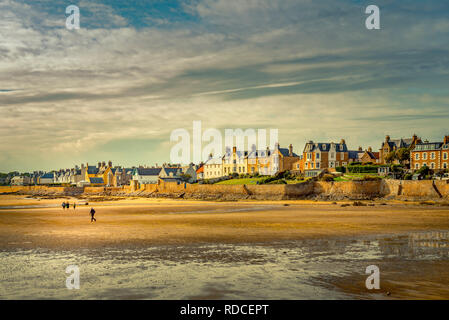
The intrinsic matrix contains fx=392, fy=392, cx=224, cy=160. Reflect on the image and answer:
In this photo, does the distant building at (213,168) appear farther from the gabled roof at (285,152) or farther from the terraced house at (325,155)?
the terraced house at (325,155)

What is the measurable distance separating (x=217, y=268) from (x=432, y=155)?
62594 mm

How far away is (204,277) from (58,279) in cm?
436

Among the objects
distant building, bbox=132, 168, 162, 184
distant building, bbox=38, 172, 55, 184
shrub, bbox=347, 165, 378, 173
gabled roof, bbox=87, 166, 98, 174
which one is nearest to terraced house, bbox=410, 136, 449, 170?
shrub, bbox=347, 165, 378, 173

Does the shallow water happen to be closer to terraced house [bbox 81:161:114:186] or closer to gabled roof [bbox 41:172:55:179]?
terraced house [bbox 81:161:114:186]

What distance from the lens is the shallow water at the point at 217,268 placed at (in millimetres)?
10344

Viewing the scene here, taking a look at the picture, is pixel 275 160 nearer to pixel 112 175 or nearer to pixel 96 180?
pixel 112 175

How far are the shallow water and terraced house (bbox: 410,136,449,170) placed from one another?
52.1 m

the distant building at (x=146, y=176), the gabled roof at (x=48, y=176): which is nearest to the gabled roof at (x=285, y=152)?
the distant building at (x=146, y=176)

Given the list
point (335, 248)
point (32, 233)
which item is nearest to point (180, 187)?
point (32, 233)

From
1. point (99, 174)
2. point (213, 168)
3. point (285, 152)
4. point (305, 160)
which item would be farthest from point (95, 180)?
point (305, 160)

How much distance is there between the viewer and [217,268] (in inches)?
509

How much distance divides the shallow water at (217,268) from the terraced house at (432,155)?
52.1 meters

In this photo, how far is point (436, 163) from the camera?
64562mm

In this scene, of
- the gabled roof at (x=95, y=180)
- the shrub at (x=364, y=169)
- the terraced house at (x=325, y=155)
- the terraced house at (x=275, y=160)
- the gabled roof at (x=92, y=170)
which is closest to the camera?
the shrub at (x=364, y=169)
